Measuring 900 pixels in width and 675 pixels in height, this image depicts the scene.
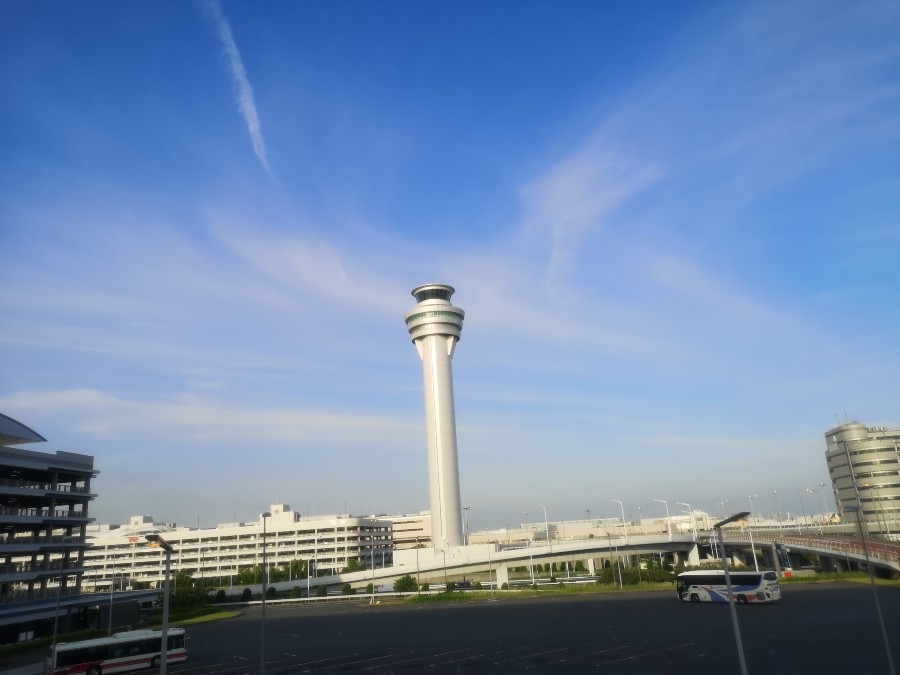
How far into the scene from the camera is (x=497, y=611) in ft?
212

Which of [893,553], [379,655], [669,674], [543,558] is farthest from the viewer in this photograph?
[543,558]

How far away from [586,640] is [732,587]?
81.9 ft

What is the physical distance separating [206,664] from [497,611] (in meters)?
31.5

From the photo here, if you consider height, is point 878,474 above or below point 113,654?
above

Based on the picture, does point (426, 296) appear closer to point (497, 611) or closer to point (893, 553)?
point (497, 611)

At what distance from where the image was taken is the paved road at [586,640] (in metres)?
32.3

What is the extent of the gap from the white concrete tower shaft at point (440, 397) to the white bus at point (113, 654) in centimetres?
8316

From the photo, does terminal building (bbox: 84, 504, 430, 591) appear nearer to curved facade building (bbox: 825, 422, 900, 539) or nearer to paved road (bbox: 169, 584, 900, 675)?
paved road (bbox: 169, 584, 900, 675)

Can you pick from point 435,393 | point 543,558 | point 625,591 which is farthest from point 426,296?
point 625,591

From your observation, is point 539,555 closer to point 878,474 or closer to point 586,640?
point 586,640

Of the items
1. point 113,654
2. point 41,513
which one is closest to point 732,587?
point 113,654

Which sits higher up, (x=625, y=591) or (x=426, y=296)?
(x=426, y=296)

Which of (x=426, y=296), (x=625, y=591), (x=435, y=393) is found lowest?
(x=625, y=591)

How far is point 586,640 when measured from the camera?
1614 inches
